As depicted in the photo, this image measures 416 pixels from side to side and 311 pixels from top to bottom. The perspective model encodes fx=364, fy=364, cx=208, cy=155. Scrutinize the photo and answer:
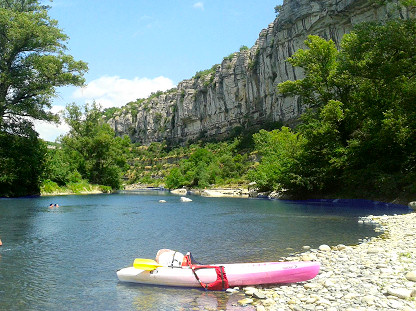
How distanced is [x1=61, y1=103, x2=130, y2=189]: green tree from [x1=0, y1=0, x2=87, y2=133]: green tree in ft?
54.9

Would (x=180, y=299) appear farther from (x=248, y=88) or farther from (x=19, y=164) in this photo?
(x=248, y=88)

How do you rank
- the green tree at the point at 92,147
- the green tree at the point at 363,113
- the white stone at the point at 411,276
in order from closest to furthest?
the white stone at the point at 411,276, the green tree at the point at 363,113, the green tree at the point at 92,147

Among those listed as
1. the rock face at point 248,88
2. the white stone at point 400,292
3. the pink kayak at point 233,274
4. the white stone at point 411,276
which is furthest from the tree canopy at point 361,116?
the white stone at point 400,292

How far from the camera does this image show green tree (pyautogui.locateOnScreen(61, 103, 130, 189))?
51.1 m

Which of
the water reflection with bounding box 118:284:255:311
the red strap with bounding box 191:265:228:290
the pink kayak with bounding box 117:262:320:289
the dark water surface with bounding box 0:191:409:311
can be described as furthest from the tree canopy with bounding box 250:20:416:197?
the water reflection with bounding box 118:284:255:311

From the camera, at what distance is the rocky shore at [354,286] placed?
5.56 meters

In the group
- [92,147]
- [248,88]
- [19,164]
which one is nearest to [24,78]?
[19,164]

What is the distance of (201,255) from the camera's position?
1027 cm

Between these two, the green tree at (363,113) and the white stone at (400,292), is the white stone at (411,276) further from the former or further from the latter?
the green tree at (363,113)

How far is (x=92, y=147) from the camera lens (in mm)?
51938

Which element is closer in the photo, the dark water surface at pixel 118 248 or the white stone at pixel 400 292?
the white stone at pixel 400 292

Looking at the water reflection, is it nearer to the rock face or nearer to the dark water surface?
the dark water surface

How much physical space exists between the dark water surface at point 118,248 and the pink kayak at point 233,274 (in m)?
0.22

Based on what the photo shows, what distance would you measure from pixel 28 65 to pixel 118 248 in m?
27.9
